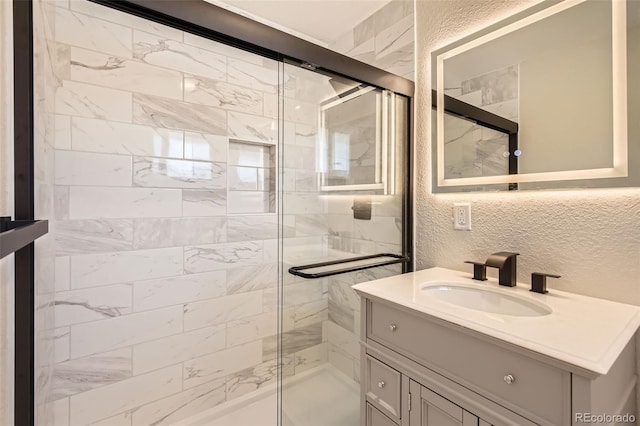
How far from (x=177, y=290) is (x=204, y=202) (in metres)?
0.56

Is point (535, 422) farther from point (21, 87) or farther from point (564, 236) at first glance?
point (21, 87)

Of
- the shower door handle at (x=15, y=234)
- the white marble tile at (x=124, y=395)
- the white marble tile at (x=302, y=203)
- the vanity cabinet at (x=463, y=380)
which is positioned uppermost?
the white marble tile at (x=302, y=203)

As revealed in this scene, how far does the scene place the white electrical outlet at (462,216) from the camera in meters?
1.50

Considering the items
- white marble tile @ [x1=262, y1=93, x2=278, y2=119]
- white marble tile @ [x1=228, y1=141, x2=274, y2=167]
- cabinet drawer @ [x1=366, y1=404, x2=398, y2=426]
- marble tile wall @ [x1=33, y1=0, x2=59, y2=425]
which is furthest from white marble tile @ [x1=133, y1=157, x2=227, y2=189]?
Answer: cabinet drawer @ [x1=366, y1=404, x2=398, y2=426]

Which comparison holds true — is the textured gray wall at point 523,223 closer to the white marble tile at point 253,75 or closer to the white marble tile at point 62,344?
the white marble tile at point 253,75

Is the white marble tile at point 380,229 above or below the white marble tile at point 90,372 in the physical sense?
above

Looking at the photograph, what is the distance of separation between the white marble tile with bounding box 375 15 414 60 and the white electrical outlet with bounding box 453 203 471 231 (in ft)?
3.34

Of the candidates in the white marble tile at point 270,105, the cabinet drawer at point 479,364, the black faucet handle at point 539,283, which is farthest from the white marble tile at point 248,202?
the black faucet handle at point 539,283

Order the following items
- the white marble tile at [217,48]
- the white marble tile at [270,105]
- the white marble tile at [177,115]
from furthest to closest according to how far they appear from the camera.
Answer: the white marble tile at [270,105], the white marble tile at [217,48], the white marble tile at [177,115]

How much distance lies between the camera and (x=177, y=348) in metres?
1.82

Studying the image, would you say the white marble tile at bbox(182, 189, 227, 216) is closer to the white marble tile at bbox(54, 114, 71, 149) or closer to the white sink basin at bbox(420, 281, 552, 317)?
the white marble tile at bbox(54, 114, 71, 149)

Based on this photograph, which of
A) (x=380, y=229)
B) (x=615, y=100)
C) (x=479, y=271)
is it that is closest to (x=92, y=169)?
(x=380, y=229)

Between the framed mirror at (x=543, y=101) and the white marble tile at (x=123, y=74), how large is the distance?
151 centimetres

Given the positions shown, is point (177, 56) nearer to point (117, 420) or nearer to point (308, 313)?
point (308, 313)
